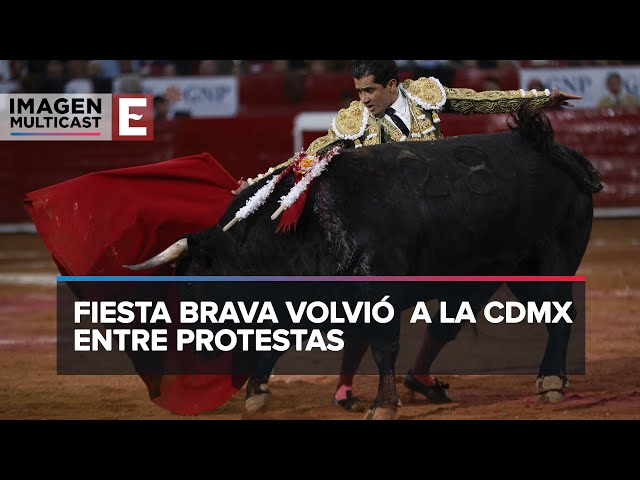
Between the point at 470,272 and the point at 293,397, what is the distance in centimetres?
106

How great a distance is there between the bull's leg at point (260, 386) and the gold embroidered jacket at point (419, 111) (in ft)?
2.65

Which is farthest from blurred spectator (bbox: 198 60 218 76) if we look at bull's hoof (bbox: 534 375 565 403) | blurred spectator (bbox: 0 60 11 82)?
bull's hoof (bbox: 534 375 565 403)

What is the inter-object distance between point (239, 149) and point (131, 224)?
276 inches

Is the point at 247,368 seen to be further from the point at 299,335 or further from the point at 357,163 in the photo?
the point at 357,163

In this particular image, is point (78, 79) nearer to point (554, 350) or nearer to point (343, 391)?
point (343, 391)

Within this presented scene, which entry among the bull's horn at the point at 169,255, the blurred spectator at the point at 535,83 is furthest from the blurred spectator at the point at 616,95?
the bull's horn at the point at 169,255

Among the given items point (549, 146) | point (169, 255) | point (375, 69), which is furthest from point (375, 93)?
point (169, 255)

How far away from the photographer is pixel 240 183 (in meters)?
5.08

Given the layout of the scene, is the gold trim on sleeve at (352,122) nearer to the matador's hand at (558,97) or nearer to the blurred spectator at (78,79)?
the matador's hand at (558,97)

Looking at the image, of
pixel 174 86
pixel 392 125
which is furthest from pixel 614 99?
pixel 392 125

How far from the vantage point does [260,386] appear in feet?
16.4

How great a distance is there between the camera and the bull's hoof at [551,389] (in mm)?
4875

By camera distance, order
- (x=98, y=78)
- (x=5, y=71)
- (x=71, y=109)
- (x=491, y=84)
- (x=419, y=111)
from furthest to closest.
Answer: (x=98, y=78) < (x=5, y=71) < (x=491, y=84) < (x=71, y=109) < (x=419, y=111)

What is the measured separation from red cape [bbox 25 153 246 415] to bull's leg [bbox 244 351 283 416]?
68 mm
